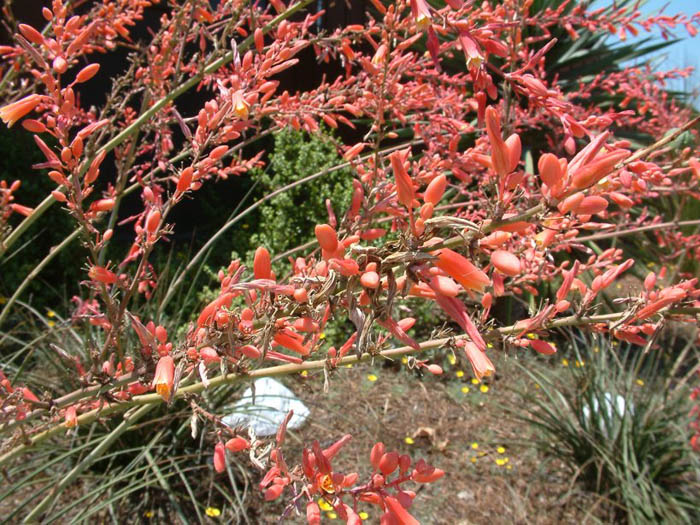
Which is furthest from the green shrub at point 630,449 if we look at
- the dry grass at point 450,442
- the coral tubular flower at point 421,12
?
the coral tubular flower at point 421,12

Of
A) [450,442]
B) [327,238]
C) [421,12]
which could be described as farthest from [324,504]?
[450,442]

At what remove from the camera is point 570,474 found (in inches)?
107

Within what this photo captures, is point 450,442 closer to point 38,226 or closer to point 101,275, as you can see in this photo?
point 101,275

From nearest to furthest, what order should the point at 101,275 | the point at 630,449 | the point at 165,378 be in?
the point at 165,378
the point at 101,275
the point at 630,449

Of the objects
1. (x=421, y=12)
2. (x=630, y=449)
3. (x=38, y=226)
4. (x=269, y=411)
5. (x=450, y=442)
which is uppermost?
(x=421, y=12)

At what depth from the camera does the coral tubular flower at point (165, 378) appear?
707mm

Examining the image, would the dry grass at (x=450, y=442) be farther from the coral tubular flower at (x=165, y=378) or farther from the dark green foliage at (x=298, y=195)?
the coral tubular flower at (x=165, y=378)

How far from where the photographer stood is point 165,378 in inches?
27.9

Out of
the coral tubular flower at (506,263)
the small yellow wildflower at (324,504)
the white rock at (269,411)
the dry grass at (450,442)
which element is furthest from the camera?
the white rock at (269,411)

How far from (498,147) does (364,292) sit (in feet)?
0.67

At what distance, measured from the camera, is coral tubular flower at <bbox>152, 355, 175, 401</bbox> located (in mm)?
707

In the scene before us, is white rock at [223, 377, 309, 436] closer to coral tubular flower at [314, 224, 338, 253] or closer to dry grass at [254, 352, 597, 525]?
dry grass at [254, 352, 597, 525]

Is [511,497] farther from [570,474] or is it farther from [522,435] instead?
[522,435]

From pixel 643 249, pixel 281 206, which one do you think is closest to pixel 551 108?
pixel 281 206
